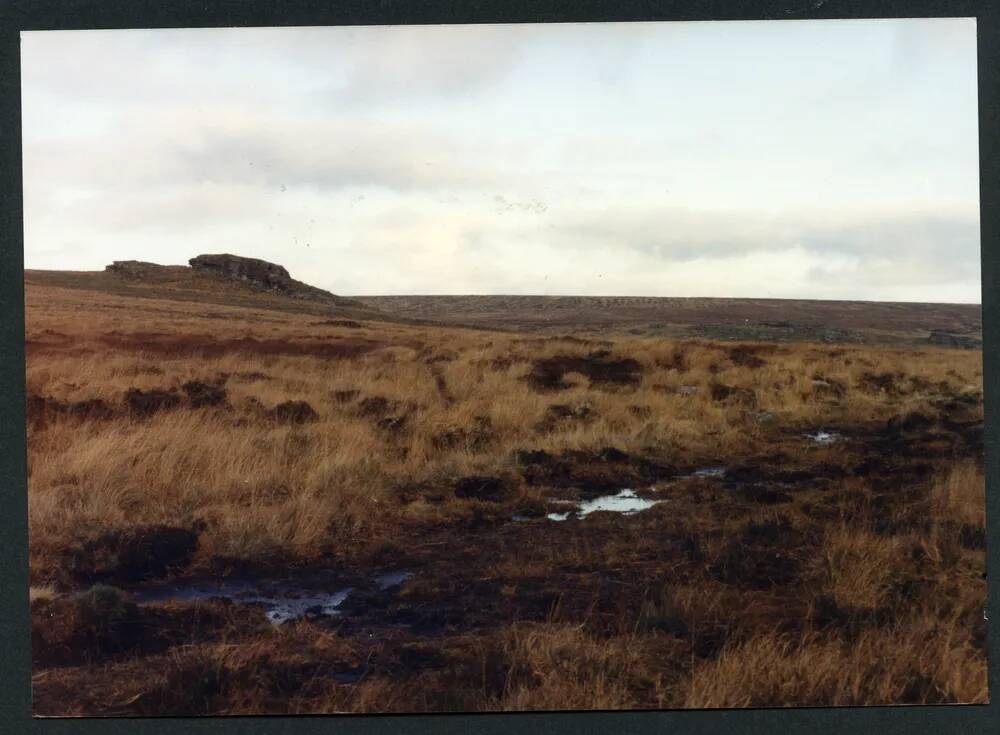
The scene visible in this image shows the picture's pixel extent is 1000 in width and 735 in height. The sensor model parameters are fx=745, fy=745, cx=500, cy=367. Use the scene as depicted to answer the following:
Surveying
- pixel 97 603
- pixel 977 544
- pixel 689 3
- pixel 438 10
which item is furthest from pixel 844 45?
pixel 97 603

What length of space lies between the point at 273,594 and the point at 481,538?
125 cm

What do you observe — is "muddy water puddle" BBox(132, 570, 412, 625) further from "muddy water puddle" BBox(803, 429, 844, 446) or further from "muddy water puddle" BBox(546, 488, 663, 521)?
"muddy water puddle" BBox(803, 429, 844, 446)

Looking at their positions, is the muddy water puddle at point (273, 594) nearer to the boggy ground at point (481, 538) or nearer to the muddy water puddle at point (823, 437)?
the boggy ground at point (481, 538)

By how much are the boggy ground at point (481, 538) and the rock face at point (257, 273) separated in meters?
0.83

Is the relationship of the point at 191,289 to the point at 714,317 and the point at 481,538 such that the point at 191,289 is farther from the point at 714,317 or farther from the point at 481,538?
the point at 481,538

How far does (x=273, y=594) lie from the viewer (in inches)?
167

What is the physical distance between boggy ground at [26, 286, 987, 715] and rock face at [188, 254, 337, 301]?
828mm

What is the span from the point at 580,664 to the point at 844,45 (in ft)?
13.7

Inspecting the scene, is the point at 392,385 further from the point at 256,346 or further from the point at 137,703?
the point at 137,703

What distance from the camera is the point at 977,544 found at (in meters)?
4.59

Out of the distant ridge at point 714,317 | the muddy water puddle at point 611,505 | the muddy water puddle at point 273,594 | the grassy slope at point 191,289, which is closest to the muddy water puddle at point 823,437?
the distant ridge at point 714,317

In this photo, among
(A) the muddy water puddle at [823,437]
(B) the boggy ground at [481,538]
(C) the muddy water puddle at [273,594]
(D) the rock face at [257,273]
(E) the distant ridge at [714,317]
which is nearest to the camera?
(B) the boggy ground at [481,538]

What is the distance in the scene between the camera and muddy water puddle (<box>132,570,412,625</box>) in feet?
13.6

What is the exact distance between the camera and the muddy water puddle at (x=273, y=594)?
4.16 metres
